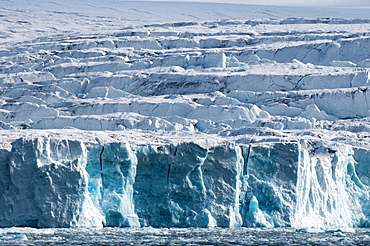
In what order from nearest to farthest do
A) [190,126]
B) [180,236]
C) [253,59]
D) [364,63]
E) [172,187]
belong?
[180,236] → [172,187] → [190,126] → [364,63] → [253,59]

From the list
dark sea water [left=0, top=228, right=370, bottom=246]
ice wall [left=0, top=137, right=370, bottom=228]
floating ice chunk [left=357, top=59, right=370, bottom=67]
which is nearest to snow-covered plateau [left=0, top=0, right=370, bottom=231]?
ice wall [left=0, top=137, right=370, bottom=228]

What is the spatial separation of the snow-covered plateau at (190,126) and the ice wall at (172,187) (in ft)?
0.11

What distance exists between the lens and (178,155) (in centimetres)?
2270

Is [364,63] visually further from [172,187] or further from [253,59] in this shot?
[172,187]

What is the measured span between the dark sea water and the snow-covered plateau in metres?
0.93

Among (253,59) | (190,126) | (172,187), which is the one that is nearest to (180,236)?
(172,187)

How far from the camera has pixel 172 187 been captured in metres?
22.4

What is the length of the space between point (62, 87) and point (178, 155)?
20.2 metres

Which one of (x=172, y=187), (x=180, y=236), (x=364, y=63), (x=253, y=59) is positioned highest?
(x=253, y=59)

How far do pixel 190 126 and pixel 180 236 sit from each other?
12450 millimetres

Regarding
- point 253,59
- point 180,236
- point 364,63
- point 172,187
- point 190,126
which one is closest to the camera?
point 180,236

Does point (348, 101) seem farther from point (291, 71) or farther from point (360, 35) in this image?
point (360, 35)

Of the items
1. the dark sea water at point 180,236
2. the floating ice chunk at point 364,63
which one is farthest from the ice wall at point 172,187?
the floating ice chunk at point 364,63

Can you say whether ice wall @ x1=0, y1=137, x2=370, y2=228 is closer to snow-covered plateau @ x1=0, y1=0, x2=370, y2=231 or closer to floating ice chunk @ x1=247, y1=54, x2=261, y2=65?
snow-covered plateau @ x1=0, y1=0, x2=370, y2=231
